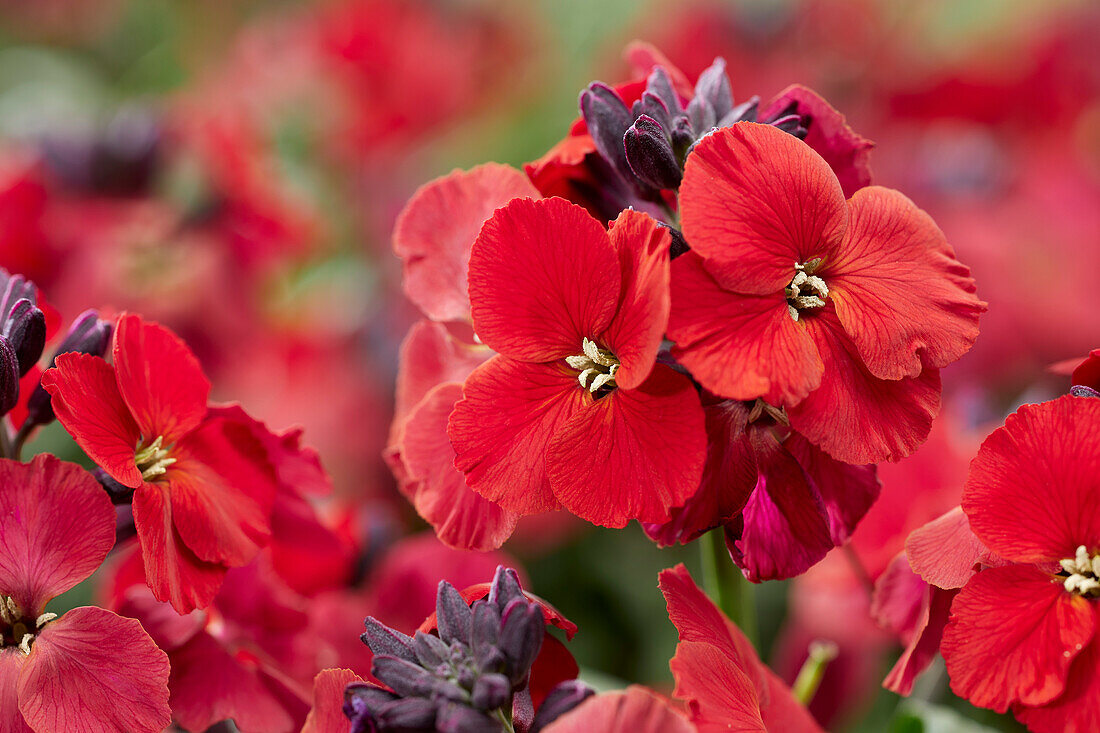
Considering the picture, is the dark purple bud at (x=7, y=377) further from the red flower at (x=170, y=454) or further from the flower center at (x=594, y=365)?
→ the flower center at (x=594, y=365)

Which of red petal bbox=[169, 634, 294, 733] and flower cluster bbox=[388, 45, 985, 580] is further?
red petal bbox=[169, 634, 294, 733]

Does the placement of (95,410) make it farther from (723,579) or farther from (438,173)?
(438,173)

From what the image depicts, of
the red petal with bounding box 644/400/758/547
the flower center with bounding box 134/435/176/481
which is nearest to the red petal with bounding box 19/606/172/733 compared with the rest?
the flower center with bounding box 134/435/176/481

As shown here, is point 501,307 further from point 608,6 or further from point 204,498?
point 608,6

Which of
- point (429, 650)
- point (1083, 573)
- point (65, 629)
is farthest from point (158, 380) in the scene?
point (1083, 573)

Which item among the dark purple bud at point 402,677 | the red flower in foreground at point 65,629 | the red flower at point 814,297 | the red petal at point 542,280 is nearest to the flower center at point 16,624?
the red flower in foreground at point 65,629

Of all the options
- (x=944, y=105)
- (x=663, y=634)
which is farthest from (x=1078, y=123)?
(x=663, y=634)

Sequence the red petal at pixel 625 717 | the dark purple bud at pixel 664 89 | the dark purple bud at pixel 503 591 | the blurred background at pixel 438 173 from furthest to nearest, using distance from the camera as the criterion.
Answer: the blurred background at pixel 438 173, the dark purple bud at pixel 664 89, the dark purple bud at pixel 503 591, the red petal at pixel 625 717

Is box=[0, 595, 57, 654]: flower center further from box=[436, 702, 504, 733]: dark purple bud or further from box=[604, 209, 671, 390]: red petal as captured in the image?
box=[604, 209, 671, 390]: red petal
